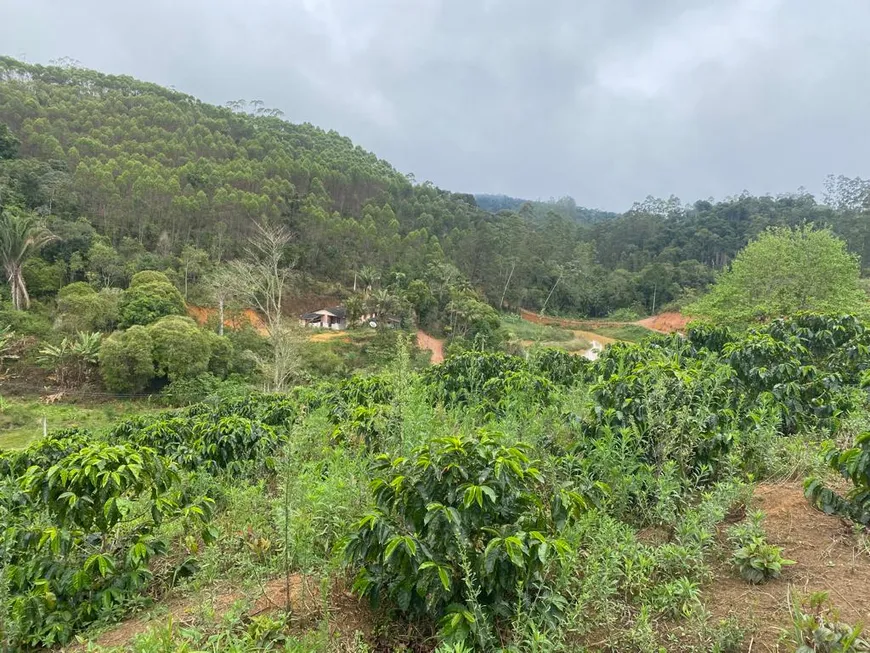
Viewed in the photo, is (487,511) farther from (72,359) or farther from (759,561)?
(72,359)

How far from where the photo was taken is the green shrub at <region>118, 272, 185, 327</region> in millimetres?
21953

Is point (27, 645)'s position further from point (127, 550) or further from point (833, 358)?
point (833, 358)

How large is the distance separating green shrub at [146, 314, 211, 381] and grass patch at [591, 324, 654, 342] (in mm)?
28098

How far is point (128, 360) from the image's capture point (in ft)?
61.7

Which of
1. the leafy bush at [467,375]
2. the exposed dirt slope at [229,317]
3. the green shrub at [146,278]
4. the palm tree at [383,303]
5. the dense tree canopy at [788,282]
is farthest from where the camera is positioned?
the palm tree at [383,303]

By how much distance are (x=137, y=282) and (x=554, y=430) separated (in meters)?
26.9

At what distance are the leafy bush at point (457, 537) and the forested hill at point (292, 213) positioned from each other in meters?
29.7

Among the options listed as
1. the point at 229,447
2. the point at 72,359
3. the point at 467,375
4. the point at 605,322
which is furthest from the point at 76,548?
the point at 605,322

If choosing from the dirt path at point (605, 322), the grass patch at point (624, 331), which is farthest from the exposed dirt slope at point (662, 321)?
the grass patch at point (624, 331)

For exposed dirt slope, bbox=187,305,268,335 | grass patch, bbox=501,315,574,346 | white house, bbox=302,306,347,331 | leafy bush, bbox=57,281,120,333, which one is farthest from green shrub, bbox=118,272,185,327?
grass patch, bbox=501,315,574,346

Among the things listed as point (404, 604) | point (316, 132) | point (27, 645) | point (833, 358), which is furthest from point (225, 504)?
point (316, 132)

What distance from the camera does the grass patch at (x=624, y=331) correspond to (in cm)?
3550

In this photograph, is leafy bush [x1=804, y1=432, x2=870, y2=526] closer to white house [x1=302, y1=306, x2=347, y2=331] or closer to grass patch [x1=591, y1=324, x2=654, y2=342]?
white house [x1=302, y1=306, x2=347, y2=331]

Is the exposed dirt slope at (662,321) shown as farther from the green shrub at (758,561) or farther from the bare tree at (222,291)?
the green shrub at (758,561)
